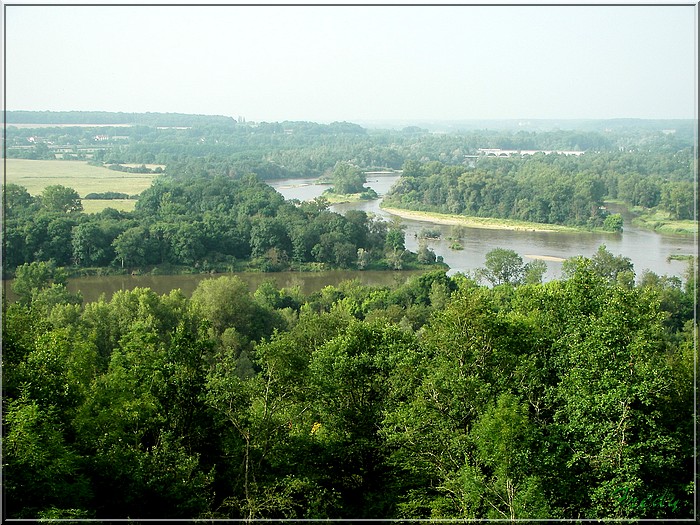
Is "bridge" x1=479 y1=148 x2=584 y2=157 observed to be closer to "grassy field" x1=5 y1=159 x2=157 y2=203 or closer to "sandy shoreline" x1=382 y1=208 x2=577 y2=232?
"sandy shoreline" x1=382 y1=208 x2=577 y2=232

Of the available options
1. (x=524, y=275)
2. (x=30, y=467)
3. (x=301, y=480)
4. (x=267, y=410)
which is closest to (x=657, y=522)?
(x=301, y=480)

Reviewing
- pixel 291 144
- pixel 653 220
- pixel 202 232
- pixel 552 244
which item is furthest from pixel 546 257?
pixel 291 144

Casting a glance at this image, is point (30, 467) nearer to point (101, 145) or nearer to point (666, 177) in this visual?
point (101, 145)

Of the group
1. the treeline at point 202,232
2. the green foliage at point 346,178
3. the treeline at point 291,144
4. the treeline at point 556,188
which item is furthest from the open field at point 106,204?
the treeline at point 556,188

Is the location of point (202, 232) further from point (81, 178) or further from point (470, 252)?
point (470, 252)

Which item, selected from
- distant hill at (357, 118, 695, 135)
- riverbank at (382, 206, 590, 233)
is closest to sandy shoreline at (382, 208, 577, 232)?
riverbank at (382, 206, 590, 233)

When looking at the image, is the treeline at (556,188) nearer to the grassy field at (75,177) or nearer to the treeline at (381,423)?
the grassy field at (75,177)
